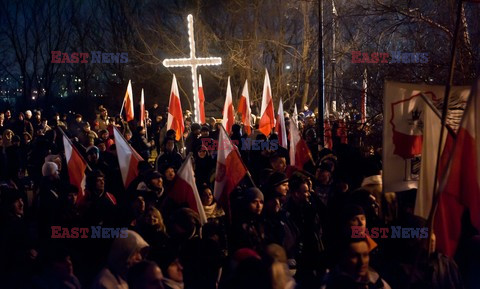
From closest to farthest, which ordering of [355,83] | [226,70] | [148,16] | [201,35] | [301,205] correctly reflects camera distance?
[301,205]
[355,83]
[201,35]
[226,70]
[148,16]

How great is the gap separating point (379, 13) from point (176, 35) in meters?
24.3

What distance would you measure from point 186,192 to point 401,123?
2.36 m

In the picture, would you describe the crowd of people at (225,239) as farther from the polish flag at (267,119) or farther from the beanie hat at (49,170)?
the polish flag at (267,119)

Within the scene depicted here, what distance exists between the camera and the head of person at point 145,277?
4285 millimetres

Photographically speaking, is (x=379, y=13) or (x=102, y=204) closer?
(x=102, y=204)

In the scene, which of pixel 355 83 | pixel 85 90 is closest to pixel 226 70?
pixel 85 90

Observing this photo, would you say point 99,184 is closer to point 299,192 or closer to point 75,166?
point 75,166

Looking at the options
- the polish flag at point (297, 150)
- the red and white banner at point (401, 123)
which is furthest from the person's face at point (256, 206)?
the polish flag at point (297, 150)

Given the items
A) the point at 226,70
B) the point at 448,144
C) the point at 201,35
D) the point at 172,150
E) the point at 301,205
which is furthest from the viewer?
the point at 226,70

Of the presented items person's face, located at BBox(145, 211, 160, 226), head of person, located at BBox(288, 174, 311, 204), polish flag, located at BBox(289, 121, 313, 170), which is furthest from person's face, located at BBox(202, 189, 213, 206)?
polish flag, located at BBox(289, 121, 313, 170)

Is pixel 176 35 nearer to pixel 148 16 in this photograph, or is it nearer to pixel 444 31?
pixel 148 16

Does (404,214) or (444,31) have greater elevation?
(444,31)

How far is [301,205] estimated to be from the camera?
6.50 meters

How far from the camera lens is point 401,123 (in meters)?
6.18
